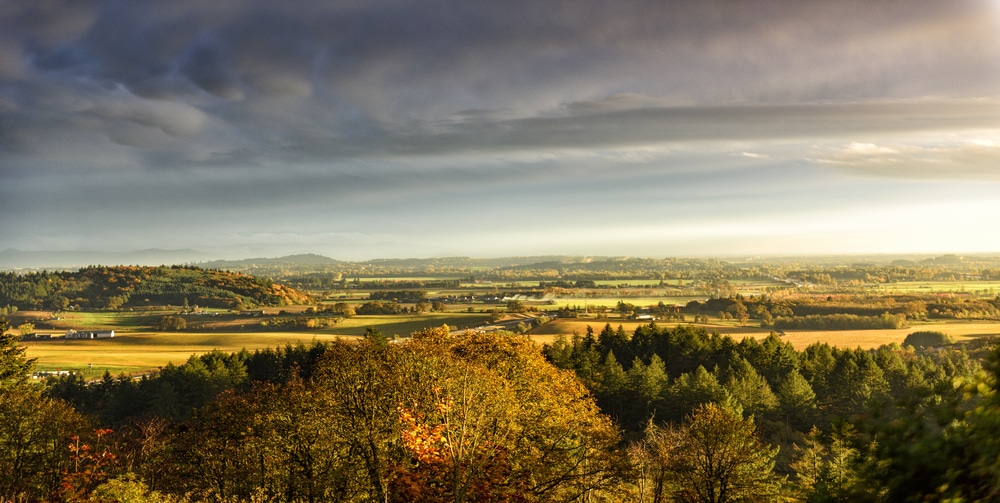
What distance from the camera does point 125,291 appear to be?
187500 millimetres

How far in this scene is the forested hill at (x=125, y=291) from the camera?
595 ft

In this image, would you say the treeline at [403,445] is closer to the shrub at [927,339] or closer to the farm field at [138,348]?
the farm field at [138,348]

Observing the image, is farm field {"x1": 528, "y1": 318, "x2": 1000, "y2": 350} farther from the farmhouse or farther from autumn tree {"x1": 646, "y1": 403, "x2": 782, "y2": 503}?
the farmhouse

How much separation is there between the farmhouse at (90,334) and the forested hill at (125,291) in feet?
153

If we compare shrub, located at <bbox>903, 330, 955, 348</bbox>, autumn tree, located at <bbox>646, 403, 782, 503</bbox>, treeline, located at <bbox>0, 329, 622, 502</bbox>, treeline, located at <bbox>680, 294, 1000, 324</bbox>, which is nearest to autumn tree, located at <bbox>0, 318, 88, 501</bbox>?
treeline, located at <bbox>0, 329, 622, 502</bbox>

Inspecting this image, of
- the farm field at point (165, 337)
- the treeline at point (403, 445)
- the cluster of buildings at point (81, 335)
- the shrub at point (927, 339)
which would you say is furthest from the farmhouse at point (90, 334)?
the shrub at point (927, 339)

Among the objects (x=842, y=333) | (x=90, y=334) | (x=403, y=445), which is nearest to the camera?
(x=403, y=445)

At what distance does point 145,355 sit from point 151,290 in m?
105

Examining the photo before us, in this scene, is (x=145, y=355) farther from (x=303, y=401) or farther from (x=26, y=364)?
(x=303, y=401)

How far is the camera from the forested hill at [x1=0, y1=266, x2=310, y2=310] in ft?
595

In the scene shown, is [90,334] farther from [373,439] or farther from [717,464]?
[717,464]

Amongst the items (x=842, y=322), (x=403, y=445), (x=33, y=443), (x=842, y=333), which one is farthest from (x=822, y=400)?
(x=33, y=443)

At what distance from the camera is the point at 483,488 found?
64.2ft

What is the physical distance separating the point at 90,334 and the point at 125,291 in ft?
209
